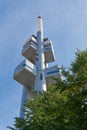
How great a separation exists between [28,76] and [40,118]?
156 ft

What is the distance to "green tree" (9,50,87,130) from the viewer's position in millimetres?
13416

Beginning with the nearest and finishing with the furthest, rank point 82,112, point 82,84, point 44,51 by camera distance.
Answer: point 82,112
point 82,84
point 44,51

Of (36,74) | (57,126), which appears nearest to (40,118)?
(57,126)

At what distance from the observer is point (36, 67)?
6191 centimetres

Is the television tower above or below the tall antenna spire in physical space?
below

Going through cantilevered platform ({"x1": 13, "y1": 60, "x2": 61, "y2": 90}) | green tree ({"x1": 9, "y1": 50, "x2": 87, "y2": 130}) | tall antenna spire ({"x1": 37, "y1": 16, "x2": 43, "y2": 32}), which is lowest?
green tree ({"x1": 9, "y1": 50, "x2": 87, "y2": 130})

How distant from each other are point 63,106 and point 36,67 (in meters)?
47.8

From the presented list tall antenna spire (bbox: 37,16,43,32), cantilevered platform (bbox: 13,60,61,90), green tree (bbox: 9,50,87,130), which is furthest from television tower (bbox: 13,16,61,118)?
green tree (bbox: 9,50,87,130)

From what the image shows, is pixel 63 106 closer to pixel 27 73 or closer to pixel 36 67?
pixel 27 73

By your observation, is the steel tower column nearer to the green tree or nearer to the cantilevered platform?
the cantilevered platform

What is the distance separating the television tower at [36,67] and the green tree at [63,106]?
38.8 meters

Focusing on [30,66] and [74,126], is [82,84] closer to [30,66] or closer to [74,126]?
[74,126]

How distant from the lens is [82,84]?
15344 mm

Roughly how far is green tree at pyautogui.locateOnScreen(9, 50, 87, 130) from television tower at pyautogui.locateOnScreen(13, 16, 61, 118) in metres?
38.8
